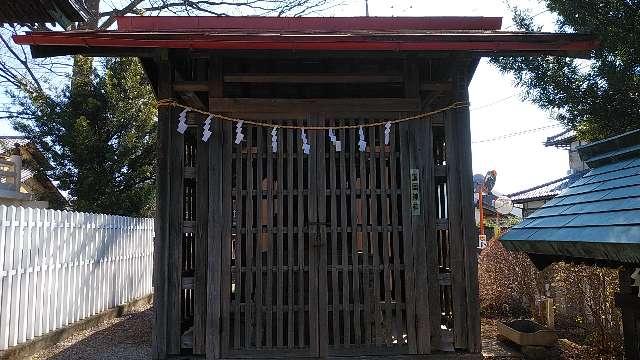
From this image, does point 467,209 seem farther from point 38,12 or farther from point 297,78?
point 38,12

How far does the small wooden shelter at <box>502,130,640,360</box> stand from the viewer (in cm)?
324

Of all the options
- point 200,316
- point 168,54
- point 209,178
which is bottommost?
point 200,316

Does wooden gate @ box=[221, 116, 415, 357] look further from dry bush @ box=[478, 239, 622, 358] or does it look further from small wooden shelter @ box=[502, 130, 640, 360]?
dry bush @ box=[478, 239, 622, 358]

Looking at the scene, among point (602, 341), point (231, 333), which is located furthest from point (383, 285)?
point (602, 341)

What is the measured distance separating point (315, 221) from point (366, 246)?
0.67m

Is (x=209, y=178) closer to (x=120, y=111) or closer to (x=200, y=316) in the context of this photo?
(x=200, y=316)

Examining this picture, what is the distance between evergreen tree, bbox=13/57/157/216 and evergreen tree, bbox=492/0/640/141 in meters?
10.4

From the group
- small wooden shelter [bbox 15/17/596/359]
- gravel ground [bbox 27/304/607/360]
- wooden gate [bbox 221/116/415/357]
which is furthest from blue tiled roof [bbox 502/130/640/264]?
gravel ground [bbox 27/304/607/360]

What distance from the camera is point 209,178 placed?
616cm

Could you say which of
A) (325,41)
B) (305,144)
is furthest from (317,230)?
(325,41)

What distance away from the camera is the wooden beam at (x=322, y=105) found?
20.5ft

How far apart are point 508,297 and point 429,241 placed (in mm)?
5714

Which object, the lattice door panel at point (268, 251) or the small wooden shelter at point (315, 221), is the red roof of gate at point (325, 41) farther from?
the lattice door panel at point (268, 251)

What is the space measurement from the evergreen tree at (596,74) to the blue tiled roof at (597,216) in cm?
284
